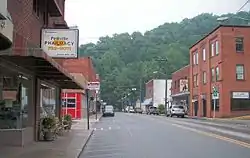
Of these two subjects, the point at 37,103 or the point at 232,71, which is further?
the point at 232,71

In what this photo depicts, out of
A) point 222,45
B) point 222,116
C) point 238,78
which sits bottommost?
point 222,116

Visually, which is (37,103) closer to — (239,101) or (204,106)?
(239,101)

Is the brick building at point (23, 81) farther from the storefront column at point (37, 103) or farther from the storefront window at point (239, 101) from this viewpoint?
the storefront window at point (239, 101)

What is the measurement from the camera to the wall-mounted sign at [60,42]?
66.8ft

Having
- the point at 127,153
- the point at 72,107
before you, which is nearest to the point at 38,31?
the point at 127,153

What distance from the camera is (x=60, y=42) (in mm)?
20344

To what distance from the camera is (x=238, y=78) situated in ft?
204

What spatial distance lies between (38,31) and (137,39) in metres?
72.3

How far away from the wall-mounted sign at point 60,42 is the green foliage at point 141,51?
85.5 ft

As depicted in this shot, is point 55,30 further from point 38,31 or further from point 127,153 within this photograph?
point 127,153

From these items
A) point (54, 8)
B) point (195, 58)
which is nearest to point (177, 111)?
point (195, 58)

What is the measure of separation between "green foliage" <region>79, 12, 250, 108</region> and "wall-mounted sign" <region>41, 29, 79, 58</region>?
26.1 m

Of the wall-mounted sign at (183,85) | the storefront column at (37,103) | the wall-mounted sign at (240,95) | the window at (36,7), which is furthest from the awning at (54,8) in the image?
the wall-mounted sign at (183,85)

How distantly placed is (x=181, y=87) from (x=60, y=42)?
235ft
